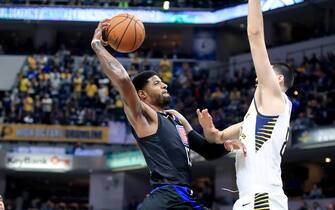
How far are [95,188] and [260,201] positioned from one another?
79.5 feet

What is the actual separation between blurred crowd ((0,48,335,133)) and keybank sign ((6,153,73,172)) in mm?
1389

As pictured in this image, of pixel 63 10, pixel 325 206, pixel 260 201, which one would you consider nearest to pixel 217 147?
pixel 260 201

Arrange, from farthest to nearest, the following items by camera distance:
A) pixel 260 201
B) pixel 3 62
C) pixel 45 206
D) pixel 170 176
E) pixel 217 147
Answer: pixel 3 62, pixel 45 206, pixel 217 147, pixel 170 176, pixel 260 201

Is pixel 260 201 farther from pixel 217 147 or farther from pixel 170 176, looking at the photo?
pixel 217 147

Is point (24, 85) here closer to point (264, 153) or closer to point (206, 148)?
point (206, 148)

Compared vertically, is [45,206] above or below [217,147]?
below

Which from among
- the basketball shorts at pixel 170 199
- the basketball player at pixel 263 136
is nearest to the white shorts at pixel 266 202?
the basketball player at pixel 263 136

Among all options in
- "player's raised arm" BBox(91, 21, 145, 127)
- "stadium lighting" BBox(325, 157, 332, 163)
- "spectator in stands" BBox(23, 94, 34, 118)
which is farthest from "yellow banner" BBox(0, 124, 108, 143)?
"player's raised arm" BBox(91, 21, 145, 127)

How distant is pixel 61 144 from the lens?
88.3 ft

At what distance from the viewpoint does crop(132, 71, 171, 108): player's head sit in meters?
5.62

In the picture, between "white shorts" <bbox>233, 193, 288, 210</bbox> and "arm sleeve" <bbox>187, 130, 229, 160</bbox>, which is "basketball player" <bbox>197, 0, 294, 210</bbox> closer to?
"white shorts" <bbox>233, 193, 288, 210</bbox>

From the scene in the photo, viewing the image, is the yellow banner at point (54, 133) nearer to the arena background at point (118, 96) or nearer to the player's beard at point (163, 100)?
the arena background at point (118, 96)

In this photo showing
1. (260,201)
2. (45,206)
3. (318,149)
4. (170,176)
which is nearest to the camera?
(260,201)

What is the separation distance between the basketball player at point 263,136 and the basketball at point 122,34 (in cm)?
115
